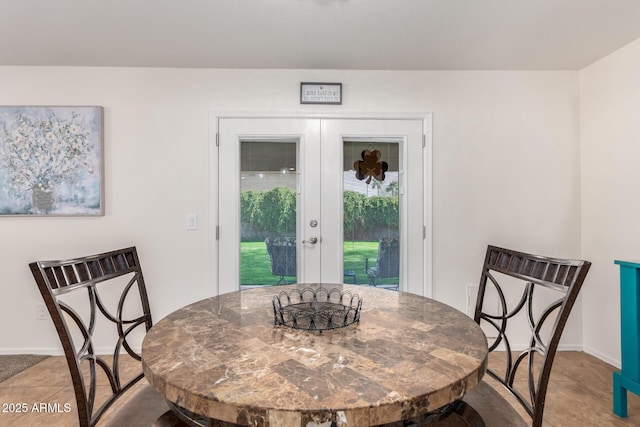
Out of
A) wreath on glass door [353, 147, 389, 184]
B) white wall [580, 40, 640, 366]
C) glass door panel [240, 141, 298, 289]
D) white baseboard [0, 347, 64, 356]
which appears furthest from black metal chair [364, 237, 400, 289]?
white baseboard [0, 347, 64, 356]

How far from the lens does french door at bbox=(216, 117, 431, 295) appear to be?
273 centimetres

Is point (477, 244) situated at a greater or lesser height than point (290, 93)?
lesser

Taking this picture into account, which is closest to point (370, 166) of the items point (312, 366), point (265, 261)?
point (265, 261)

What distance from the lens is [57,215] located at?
265 centimetres

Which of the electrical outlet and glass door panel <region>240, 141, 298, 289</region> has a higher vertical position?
glass door panel <region>240, 141, 298, 289</region>

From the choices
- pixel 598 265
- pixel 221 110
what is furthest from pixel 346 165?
pixel 598 265

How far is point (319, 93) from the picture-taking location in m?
2.72

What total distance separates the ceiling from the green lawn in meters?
1.46

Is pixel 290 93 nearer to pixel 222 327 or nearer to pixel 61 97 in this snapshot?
pixel 61 97

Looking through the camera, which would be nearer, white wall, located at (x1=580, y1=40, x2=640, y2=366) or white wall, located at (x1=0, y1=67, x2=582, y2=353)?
white wall, located at (x1=580, y1=40, x2=640, y2=366)

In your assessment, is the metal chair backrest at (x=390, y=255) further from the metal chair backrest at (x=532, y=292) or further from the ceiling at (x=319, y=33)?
the ceiling at (x=319, y=33)

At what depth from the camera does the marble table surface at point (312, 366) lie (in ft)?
2.16

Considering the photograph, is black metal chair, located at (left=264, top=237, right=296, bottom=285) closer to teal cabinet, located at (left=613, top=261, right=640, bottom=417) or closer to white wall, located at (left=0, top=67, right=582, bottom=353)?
white wall, located at (left=0, top=67, right=582, bottom=353)

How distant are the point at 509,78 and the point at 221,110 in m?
2.39
